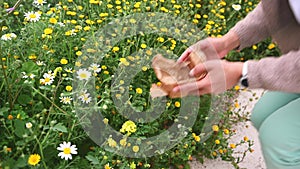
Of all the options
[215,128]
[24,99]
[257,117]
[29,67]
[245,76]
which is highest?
[245,76]

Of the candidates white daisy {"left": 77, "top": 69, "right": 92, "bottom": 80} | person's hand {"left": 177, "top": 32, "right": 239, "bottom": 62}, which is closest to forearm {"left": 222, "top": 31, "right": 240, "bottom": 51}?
person's hand {"left": 177, "top": 32, "right": 239, "bottom": 62}

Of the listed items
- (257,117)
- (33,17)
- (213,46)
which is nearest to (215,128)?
(257,117)

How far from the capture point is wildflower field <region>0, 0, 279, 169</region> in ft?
5.06

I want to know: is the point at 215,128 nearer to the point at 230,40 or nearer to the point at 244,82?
the point at 230,40

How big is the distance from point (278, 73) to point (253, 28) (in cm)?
41

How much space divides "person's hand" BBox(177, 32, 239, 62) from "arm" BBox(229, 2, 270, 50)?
26mm

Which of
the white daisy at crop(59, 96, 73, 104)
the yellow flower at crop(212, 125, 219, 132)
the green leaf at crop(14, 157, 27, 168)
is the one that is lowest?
the yellow flower at crop(212, 125, 219, 132)

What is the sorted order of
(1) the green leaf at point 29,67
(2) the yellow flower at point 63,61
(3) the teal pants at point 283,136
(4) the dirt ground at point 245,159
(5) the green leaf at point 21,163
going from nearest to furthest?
(5) the green leaf at point 21,163
(3) the teal pants at point 283,136
(1) the green leaf at point 29,67
(2) the yellow flower at point 63,61
(4) the dirt ground at point 245,159

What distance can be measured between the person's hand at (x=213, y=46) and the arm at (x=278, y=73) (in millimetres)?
316

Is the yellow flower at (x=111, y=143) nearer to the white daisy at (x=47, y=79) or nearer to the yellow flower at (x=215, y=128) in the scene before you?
the white daisy at (x=47, y=79)

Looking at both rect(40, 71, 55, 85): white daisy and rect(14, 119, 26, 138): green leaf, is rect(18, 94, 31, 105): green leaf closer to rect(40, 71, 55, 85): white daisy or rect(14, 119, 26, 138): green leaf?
rect(40, 71, 55, 85): white daisy

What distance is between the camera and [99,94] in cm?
175

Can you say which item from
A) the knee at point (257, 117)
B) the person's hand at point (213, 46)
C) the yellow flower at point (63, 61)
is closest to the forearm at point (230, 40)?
the person's hand at point (213, 46)

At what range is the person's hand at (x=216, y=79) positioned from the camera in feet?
4.25
